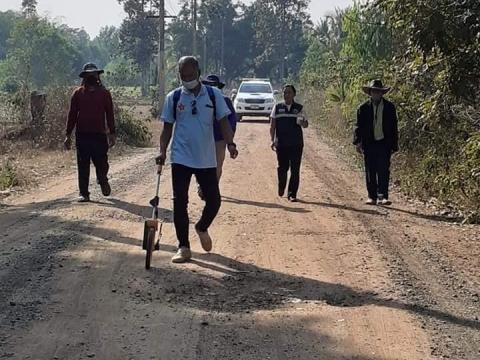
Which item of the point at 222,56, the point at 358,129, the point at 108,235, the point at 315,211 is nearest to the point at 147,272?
the point at 108,235

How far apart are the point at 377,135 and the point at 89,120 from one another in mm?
3892

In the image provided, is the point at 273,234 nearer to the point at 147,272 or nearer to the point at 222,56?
the point at 147,272

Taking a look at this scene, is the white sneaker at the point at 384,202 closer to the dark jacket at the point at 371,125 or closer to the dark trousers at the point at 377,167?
the dark trousers at the point at 377,167

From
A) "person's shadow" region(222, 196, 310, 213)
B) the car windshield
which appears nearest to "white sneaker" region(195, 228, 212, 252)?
"person's shadow" region(222, 196, 310, 213)

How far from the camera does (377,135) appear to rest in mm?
11680

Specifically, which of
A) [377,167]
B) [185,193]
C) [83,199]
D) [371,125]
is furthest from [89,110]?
[185,193]

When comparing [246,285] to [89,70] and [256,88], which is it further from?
[256,88]

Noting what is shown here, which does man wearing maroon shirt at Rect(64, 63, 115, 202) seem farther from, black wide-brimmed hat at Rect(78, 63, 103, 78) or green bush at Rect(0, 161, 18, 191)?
green bush at Rect(0, 161, 18, 191)

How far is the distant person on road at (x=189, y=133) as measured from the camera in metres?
7.64

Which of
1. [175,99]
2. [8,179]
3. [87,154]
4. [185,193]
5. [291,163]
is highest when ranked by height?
[175,99]

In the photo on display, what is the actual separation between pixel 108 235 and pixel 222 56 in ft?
266

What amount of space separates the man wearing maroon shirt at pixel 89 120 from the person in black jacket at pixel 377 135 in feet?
11.2

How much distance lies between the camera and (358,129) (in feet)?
38.7

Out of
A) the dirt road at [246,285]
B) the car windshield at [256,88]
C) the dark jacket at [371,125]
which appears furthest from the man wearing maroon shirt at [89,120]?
the car windshield at [256,88]
